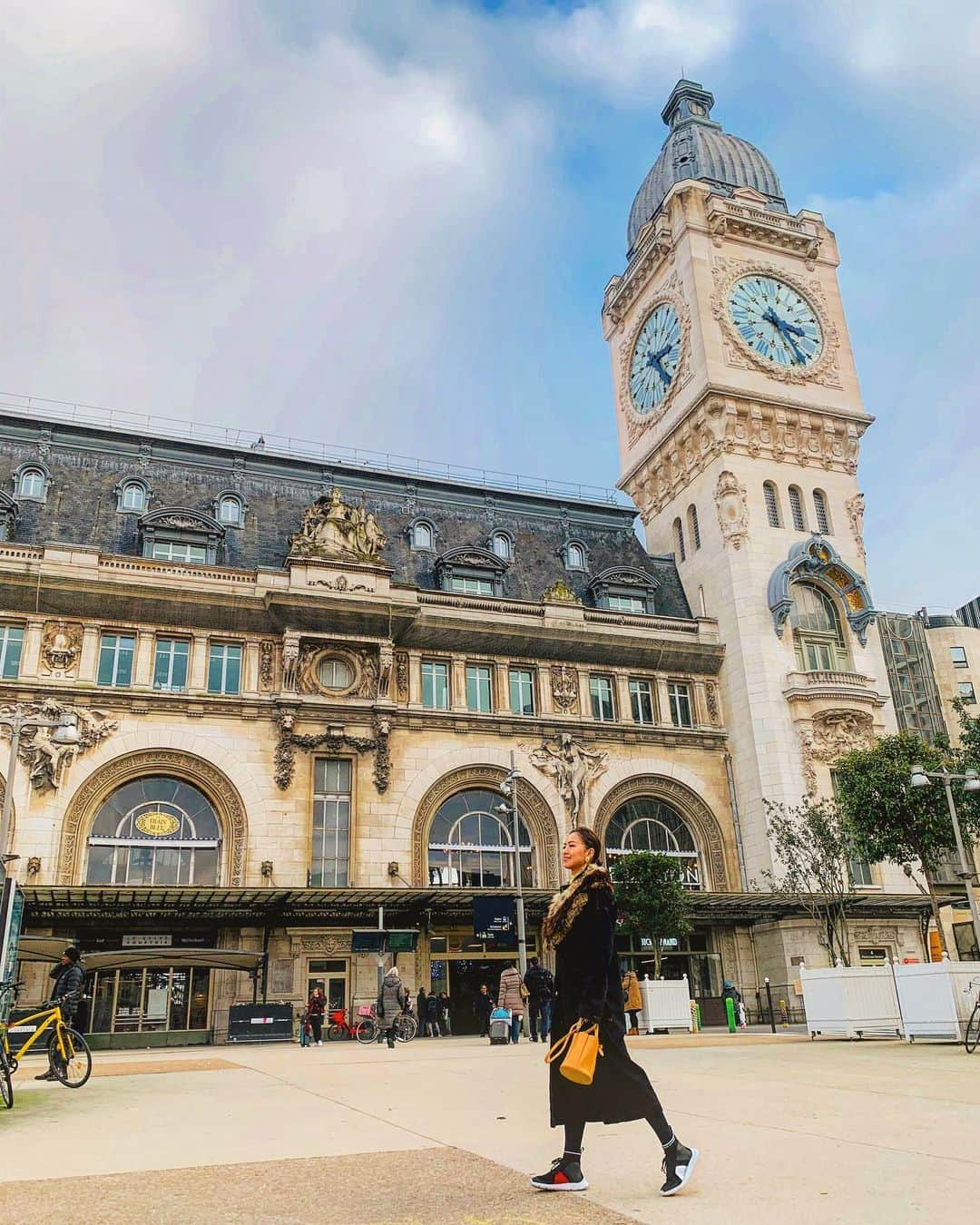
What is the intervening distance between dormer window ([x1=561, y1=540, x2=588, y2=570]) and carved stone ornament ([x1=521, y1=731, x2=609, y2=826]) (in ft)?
34.2

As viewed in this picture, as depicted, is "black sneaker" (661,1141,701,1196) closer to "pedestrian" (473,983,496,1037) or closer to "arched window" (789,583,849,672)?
"pedestrian" (473,983,496,1037)

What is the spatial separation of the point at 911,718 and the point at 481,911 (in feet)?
178

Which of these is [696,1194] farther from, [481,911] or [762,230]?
[762,230]

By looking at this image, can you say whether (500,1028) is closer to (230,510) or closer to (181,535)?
(181,535)

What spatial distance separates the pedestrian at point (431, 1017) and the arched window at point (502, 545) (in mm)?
20596

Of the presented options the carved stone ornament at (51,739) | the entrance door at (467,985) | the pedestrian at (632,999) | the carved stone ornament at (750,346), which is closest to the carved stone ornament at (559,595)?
the carved stone ornament at (750,346)

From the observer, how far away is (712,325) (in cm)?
4966

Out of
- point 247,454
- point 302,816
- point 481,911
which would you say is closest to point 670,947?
point 481,911

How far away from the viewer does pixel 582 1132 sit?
20.2 feet

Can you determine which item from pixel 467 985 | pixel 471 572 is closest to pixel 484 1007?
pixel 467 985

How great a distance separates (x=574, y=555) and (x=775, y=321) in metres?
15.8

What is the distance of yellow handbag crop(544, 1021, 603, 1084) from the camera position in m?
6.06

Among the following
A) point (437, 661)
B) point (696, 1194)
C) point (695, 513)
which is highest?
point (695, 513)

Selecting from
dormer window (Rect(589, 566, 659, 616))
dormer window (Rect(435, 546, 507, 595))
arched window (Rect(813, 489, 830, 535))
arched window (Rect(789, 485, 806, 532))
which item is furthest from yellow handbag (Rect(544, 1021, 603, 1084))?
arched window (Rect(813, 489, 830, 535))
